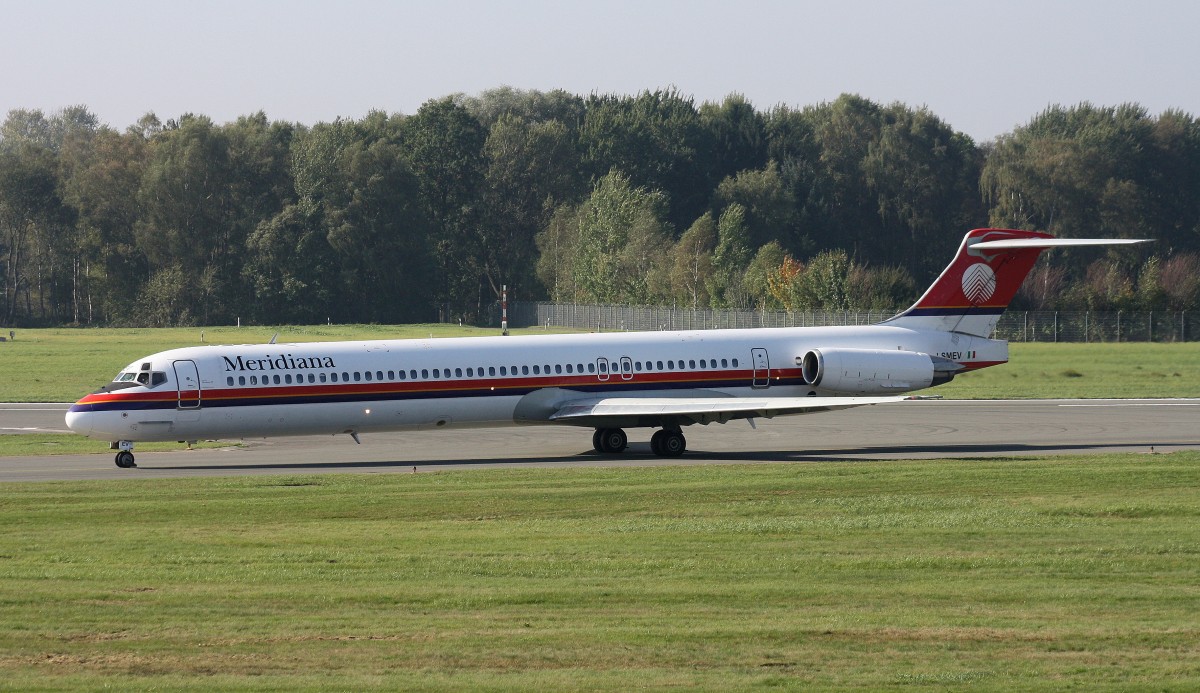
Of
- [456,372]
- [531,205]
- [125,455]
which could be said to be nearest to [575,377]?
[456,372]

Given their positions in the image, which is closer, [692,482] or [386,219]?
[692,482]

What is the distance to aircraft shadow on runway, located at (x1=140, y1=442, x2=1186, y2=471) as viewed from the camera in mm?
31406

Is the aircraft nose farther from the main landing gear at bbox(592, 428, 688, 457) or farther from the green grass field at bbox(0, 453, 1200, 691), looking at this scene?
the main landing gear at bbox(592, 428, 688, 457)

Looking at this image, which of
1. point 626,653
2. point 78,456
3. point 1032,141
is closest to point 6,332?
point 78,456

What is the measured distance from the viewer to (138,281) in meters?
118

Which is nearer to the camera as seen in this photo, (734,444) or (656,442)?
(656,442)

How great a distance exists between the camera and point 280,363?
3169 cm

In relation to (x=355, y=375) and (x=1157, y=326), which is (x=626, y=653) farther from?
(x=1157, y=326)

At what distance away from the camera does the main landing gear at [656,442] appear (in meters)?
33.1

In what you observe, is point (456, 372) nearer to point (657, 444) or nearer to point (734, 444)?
point (657, 444)

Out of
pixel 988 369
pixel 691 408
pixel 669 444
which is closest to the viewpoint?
pixel 691 408

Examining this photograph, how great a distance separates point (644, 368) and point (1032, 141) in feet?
325

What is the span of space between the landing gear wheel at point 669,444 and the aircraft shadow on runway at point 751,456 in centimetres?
25

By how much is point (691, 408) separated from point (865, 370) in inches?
202
